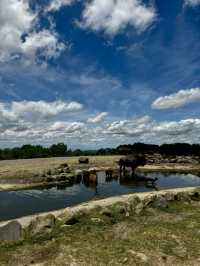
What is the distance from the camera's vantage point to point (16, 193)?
2712 cm

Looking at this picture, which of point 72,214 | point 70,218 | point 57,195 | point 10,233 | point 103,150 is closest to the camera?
point 10,233

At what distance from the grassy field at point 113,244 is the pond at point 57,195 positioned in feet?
24.6

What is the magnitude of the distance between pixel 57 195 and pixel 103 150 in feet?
230

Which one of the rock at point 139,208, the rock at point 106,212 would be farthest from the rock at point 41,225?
the rock at point 139,208

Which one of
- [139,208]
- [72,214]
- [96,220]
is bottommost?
[96,220]

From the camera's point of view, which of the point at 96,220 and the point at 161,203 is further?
the point at 161,203

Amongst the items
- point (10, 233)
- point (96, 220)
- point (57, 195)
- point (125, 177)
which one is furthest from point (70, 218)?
point (125, 177)

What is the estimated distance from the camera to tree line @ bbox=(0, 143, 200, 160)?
77500mm

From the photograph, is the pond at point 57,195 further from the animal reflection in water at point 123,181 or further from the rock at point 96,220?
the rock at point 96,220

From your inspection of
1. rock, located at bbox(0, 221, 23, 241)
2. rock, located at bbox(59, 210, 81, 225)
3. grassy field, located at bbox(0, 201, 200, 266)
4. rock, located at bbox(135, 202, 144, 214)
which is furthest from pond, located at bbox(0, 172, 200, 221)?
grassy field, located at bbox(0, 201, 200, 266)

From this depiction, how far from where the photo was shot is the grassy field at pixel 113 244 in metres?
10.3

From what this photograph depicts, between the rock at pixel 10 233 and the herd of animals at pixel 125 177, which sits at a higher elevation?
the herd of animals at pixel 125 177

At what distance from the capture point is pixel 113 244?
38.5 feet

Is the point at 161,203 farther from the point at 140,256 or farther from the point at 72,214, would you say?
the point at 140,256
